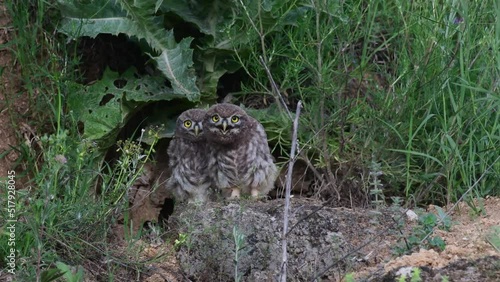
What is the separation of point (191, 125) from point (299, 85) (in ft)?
2.73

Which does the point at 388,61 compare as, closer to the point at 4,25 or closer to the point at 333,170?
the point at 333,170

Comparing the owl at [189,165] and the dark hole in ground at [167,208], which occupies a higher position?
the owl at [189,165]

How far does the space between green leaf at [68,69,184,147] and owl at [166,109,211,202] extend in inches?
13.1

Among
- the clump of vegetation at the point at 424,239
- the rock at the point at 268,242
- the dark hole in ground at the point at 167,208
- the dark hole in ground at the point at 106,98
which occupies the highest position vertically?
the clump of vegetation at the point at 424,239

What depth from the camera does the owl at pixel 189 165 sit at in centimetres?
660

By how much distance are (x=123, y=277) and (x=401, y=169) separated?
2.21 m

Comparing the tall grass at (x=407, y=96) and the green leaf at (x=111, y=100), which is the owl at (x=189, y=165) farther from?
the tall grass at (x=407, y=96)

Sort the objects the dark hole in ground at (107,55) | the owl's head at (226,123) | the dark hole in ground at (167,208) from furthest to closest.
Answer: the dark hole in ground at (167,208)
the dark hole in ground at (107,55)
the owl's head at (226,123)

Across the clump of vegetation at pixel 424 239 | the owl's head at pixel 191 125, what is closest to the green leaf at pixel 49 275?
the clump of vegetation at pixel 424 239

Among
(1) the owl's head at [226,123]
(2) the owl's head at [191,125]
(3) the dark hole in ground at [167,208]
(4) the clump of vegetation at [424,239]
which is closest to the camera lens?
(4) the clump of vegetation at [424,239]

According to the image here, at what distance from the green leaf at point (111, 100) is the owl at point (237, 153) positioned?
535 millimetres

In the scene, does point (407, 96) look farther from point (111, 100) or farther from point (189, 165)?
point (111, 100)

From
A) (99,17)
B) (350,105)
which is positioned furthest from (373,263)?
(99,17)

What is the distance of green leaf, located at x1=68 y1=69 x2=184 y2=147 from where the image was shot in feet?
21.8
